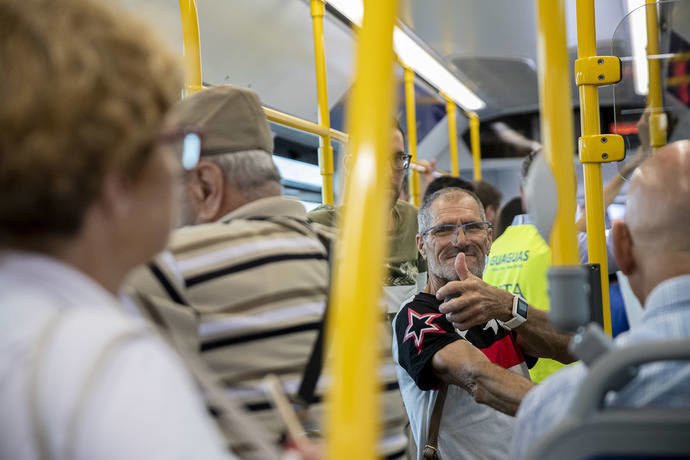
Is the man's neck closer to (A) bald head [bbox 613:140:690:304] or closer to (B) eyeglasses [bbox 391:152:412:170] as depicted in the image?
(B) eyeglasses [bbox 391:152:412:170]

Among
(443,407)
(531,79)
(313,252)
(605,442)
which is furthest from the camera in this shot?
(531,79)

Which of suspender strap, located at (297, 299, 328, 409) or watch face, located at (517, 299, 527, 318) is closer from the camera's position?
suspender strap, located at (297, 299, 328, 409)

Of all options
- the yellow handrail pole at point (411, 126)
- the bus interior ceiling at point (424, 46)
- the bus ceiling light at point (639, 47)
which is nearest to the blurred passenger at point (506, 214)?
the bus interior ceiling at point (424, 46)

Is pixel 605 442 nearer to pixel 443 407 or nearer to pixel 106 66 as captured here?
pixel 106 66

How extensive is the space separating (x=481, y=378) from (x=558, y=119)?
98 centimetres

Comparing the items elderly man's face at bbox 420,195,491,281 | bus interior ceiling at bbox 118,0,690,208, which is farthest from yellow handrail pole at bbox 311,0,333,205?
elderly man's face at bbox 420,195,491,281

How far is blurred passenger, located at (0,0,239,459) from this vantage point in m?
0.58

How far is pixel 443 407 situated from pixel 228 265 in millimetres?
1230

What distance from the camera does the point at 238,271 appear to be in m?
1.18

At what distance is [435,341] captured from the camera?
2152 mm

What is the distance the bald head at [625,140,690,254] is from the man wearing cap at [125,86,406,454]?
53 centimetres

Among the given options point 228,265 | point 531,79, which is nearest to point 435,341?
point 228,265

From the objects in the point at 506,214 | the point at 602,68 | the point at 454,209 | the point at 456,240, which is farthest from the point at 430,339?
the point at 506,214

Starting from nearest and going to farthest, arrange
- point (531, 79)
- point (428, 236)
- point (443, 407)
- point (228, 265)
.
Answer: point (228, 265)
point (443, 407)
point (428, 236)
point (531, 79)
